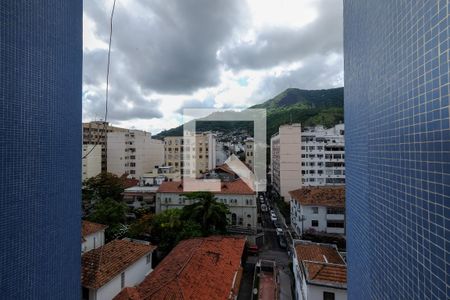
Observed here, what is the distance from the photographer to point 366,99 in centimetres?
393

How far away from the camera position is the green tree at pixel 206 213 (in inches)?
625

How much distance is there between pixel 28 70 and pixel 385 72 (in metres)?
4.79

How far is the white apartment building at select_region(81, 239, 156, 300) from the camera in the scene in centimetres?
883

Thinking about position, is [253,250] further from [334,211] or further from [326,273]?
[326,273]

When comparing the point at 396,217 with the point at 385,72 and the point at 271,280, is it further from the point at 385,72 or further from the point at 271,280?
the point at 271,280

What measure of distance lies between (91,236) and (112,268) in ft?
15.2

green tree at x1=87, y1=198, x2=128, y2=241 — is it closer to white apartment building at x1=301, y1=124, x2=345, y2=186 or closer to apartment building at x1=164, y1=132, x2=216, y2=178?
apartment building at x1=164, y1=132, x2=216, y2=178

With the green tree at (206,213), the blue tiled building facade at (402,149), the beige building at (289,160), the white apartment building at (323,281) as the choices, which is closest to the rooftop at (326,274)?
the white apartment building at (323,281)

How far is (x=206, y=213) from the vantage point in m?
15.9

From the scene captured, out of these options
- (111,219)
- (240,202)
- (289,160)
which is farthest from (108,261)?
(289,160)

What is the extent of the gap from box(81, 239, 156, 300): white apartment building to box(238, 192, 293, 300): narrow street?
4949 mm

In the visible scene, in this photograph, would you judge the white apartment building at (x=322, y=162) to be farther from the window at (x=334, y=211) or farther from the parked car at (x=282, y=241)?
the parked car at (x=282, y=241)

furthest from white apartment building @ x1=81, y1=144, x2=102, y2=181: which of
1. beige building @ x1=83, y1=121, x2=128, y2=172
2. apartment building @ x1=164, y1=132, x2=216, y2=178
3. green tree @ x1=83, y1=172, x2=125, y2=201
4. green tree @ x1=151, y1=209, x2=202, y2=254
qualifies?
green tree @ x1=151, y1=209, x2=202, y2=254

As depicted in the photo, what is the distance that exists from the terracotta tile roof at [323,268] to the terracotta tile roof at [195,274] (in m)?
3.12
